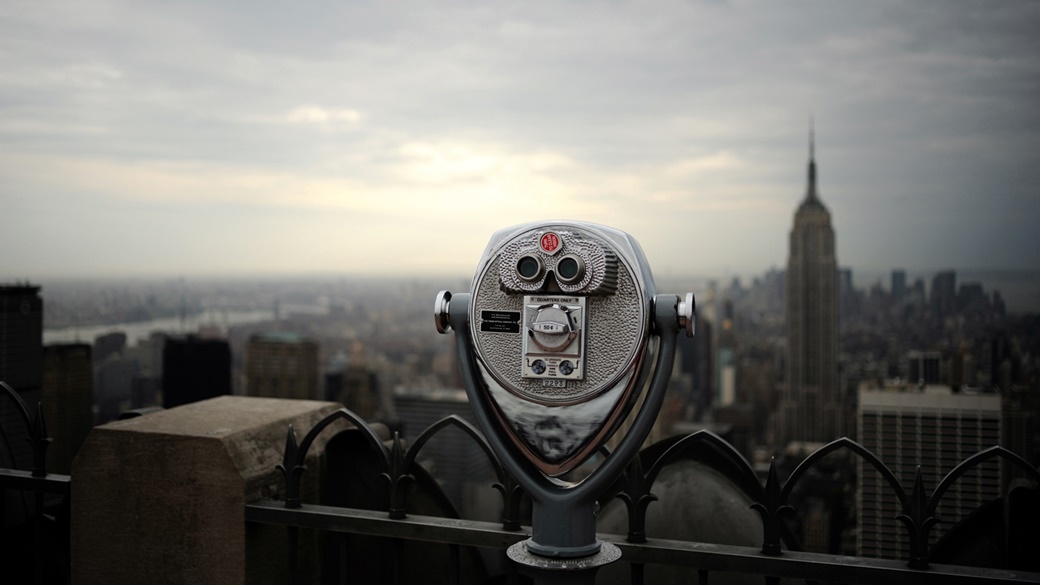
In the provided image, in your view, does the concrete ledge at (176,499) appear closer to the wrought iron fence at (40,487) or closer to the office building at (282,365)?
the wrought iron fence at (40,487)

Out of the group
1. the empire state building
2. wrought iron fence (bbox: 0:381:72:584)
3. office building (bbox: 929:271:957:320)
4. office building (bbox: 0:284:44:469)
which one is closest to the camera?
wrought iron fence (bbox: 0:381:72:584)

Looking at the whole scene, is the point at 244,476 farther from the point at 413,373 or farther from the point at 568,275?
the point at 413,373

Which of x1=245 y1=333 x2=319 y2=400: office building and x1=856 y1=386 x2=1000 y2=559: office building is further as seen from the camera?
x1=245 y1=333 x2=319 y2=400: office building

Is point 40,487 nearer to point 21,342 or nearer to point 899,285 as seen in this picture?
point 21,342

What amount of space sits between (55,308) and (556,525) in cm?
856

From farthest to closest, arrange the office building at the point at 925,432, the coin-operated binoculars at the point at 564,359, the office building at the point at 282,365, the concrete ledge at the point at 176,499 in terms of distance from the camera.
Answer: the office building at the point at 282,365
the office building at the point at 925,432
the concrete ledge at the point at 176,499
the coin-operated binoculars at the point at 564,359

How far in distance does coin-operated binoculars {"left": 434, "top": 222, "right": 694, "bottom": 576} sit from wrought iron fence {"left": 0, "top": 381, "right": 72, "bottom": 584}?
1679 millimetres

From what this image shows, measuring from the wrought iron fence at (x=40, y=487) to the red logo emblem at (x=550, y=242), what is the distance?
188 centimetres

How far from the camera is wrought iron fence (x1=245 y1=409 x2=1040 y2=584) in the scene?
207 cm

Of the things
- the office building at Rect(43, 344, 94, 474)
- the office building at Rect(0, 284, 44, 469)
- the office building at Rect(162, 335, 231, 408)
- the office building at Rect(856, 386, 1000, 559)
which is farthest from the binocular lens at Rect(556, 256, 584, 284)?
the office building at Rect(162, 335, 231, 408)

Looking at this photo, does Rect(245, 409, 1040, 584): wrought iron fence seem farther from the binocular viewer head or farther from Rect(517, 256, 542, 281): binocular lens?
Rect(517, 256, 542, 281): binocular lens

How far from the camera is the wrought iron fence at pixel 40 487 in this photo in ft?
9.31

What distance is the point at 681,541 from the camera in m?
2.31

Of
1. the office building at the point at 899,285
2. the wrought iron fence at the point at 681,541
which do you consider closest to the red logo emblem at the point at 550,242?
the wrought iron fence at the point at 681,541
